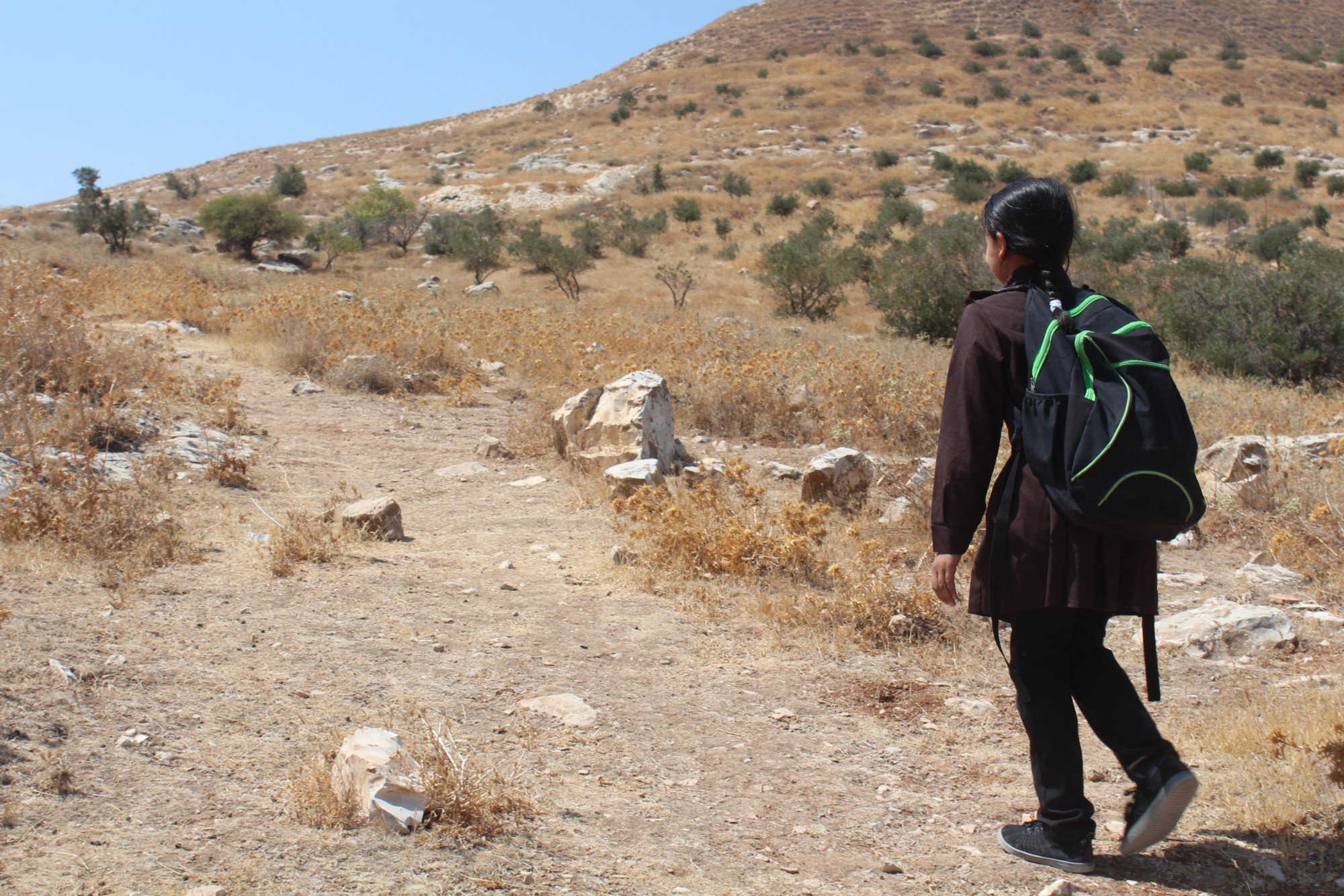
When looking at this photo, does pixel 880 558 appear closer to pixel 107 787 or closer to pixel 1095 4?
pixel 107 787

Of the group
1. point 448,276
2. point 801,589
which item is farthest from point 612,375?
point 448,276

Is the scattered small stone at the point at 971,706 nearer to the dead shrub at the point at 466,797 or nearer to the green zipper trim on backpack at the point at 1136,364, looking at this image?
the dead shrub at the point at 466,797

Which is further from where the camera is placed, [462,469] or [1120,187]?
[1120,187]

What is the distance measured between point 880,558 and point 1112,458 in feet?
8.71

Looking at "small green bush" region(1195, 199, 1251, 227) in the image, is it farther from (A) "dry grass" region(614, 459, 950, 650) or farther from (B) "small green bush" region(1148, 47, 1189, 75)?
(B) "small green bush" region(1148, 47, 1189, 75)

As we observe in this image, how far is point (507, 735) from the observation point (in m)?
3.05

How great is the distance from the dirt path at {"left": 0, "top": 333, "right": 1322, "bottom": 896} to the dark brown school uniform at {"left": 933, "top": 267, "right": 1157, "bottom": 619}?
0.73 m

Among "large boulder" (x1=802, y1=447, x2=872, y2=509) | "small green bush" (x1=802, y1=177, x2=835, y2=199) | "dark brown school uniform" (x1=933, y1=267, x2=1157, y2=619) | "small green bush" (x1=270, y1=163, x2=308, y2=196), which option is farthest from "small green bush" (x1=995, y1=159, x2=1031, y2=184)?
"dark brown school uniform" (x1=933, y1=267, x2=1157, y2=619)

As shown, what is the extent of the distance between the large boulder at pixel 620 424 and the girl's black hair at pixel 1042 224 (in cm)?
418

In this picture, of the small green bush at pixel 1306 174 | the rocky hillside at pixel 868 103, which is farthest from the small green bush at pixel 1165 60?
the small green bush at pixel 1306 174

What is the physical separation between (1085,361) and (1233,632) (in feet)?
8.37

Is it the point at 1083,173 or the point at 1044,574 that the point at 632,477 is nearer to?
the point at 1044,574

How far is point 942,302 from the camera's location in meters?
13.2

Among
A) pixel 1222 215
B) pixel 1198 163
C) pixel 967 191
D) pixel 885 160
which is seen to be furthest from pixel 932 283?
pixel 1198 163
